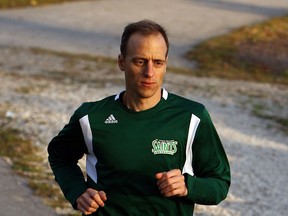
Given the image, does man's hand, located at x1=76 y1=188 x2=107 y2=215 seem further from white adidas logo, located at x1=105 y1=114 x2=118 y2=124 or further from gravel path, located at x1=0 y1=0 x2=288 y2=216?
gravel path, located at x1=0 y1=0 x2=288 y2=216

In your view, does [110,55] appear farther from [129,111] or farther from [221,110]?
[129,111]

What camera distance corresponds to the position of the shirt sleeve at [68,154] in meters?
→ 3.43

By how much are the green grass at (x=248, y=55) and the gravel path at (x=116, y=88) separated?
654 millimetres

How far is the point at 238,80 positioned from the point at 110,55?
365 centimetres

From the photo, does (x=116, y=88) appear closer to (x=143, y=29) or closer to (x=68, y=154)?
(x=68, y=154)

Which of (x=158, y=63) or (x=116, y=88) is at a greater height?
(x=158, y=63)

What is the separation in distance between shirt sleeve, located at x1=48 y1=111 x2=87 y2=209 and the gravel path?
3.53m

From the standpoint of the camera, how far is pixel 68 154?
3.54 meters

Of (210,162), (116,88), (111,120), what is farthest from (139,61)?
(116,88)

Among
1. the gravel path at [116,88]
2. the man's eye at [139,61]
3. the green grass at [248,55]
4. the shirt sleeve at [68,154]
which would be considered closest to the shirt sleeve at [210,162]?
the man's eye at [139,61]

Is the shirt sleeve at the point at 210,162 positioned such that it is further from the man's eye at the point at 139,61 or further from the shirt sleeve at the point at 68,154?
the shirt sleeve at the point at 68,154

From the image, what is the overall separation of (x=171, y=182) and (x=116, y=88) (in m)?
9.81

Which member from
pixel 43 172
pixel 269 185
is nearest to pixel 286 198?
pixel 269 185

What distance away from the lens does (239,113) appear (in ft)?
38.5
